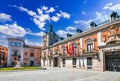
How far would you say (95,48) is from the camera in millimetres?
24344

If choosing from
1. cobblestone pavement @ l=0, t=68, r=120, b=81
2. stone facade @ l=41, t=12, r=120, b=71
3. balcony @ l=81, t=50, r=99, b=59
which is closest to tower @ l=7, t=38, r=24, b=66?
stone facade @ l=41, t=12, r=120, b=71

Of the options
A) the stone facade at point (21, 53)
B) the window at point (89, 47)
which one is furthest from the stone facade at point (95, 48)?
the stone facade at point (21, 53)

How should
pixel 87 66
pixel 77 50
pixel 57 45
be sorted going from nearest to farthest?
pixel 87 66, pixel 77 50, pixel 57 45

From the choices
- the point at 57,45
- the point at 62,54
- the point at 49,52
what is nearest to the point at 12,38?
the point at 49,52

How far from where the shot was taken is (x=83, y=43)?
2767 cm

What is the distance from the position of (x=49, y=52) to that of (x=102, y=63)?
24830mm

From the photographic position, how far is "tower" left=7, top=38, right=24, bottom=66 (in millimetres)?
54375

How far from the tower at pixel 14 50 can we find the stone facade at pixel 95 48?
84.9ft

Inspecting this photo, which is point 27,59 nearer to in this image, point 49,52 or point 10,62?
point 10,62

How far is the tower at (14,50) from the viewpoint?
54375mm

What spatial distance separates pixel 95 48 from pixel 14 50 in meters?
39.5

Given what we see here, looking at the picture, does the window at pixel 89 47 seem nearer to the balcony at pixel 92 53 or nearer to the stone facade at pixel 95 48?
the stone facade at pixel 95 48

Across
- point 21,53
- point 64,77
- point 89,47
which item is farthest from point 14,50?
point 64,77

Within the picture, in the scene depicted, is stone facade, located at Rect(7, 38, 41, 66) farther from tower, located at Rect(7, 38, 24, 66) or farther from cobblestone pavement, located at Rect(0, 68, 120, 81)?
cobblestone pavement, located at Rect(0, 68, 120, 81)
